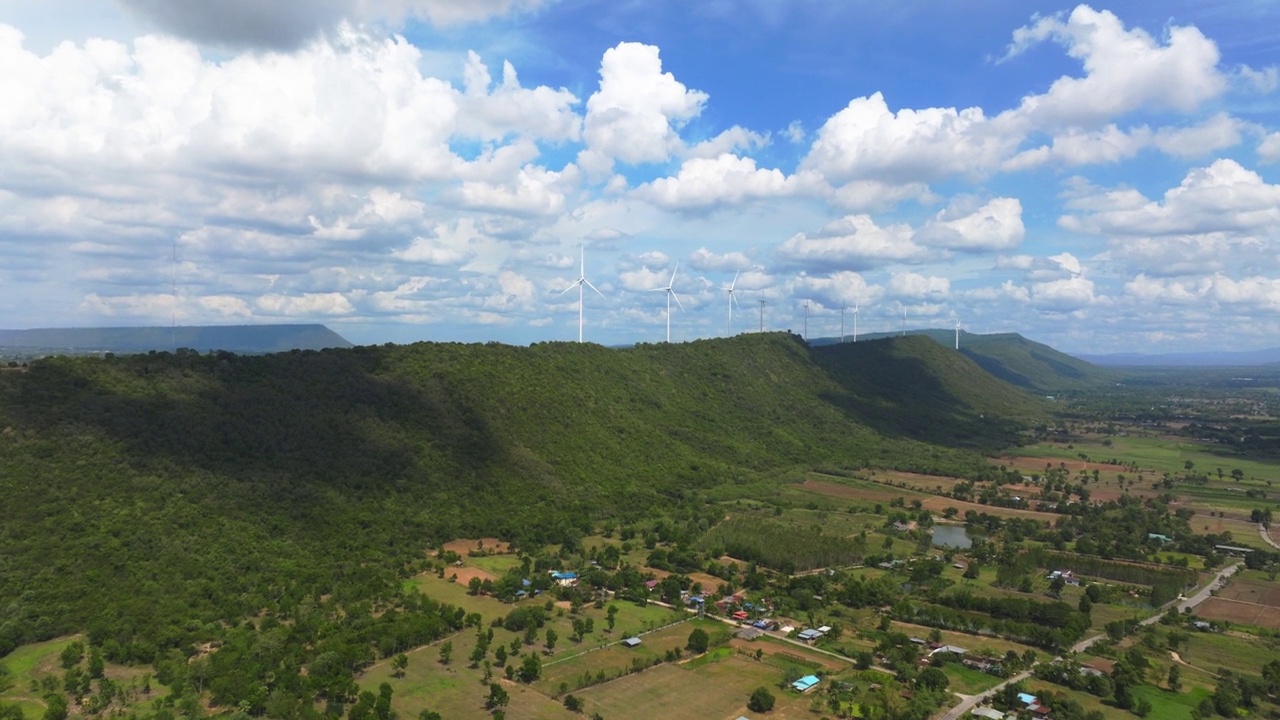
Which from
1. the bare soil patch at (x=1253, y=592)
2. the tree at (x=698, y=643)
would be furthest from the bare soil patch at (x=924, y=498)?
the tree at (x=698, y=643)

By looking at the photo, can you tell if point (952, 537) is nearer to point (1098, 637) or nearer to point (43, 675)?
point (1098, 637)

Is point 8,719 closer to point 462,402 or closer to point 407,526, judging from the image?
point 407,526

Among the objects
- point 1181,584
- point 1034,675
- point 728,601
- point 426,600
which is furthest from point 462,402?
point 1181,584

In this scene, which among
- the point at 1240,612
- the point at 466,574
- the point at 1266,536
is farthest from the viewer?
the point at 1266,536

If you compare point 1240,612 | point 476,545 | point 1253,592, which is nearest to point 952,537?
point 1253,592

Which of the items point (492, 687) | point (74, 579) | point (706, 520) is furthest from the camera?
point (706, 520)

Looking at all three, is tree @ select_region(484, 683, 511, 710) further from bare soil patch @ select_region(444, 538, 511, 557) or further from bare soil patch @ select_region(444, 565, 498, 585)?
bare soil patch @ select_region(444, 538, 511, 557)

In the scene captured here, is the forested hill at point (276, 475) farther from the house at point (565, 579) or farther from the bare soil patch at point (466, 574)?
the house at point (565, 579)
